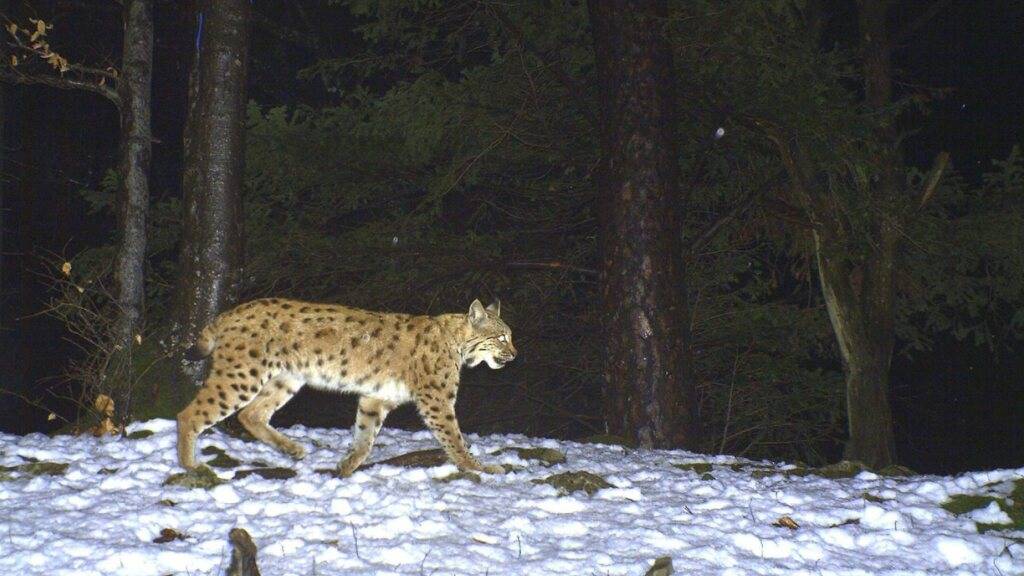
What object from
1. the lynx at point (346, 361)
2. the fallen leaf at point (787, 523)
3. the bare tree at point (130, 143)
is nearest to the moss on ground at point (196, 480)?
the lynx at point (346, 361)

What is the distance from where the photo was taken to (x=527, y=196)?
13164mm

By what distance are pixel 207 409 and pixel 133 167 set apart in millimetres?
2953

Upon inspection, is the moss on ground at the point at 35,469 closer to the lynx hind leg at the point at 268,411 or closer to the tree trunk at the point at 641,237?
the lynx hind leg at the point at 268,411

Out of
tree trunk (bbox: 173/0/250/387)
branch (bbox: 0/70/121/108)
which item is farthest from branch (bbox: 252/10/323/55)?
tree trunk (bbox: 173/0/250/387)

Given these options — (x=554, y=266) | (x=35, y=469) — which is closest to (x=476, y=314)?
(x=554, y=266)

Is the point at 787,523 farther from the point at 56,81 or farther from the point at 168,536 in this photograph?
the point at 56,81

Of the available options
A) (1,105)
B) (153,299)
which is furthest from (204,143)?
(1,105)

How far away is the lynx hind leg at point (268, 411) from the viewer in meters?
8.25

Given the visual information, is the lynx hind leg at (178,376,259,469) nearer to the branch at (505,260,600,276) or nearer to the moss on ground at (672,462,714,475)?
the moss on ground at (672,462,714,475)

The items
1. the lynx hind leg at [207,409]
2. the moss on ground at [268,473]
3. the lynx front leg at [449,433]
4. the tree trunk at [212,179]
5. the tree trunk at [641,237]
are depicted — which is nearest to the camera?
the moss on ground at [268,473]

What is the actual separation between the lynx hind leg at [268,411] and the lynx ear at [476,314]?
1.51 metres

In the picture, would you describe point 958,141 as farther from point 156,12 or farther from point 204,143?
point 204,143

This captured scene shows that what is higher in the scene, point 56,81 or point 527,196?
point 56,81

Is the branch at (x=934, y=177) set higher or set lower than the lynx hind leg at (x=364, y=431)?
higher
